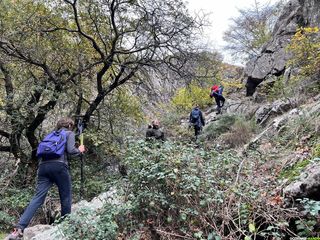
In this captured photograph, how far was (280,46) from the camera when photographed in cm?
1627

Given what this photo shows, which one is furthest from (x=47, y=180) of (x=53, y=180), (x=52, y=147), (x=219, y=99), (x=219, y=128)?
(x=219, y=99)

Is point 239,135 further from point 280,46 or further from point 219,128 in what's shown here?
point 280,46

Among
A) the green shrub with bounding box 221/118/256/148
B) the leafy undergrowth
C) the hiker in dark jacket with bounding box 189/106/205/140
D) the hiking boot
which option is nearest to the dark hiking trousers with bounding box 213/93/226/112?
the hiker in dark jacket with bounding box 189/106/205/140

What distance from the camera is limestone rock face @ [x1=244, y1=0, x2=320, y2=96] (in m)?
15.3

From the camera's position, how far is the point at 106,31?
1041 cm

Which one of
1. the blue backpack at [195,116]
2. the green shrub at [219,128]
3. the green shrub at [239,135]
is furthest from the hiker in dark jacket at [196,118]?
the green shrub at [239,135]

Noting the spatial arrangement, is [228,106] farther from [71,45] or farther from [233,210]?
[233,210]

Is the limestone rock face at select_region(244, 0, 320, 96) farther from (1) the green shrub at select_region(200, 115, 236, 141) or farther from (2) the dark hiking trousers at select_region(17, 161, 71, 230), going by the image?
(2) the dark hiking trousers at select_region(17, 161, 71, 230)

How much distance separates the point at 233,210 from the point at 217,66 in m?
7.37

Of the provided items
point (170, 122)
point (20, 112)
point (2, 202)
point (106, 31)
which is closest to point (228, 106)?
point (170, 122)

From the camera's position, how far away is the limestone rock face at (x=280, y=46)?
15341 mm

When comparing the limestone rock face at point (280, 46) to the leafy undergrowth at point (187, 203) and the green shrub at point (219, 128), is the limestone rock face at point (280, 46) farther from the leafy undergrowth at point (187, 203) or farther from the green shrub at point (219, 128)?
the leafy undergrowth at point (187, 203)

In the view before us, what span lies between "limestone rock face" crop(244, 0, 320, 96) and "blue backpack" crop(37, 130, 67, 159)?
11.9 meters

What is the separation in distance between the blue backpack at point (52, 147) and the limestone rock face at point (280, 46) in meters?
11.9
